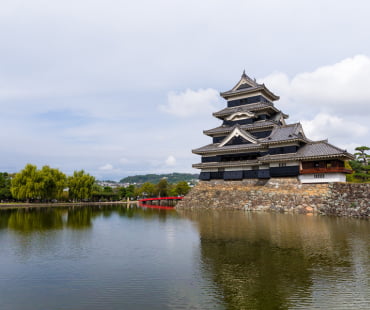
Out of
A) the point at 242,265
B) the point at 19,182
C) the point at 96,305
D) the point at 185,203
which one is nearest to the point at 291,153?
the point at 185,203

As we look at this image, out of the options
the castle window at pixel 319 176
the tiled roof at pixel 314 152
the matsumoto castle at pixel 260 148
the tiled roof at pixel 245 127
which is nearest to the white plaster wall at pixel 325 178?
the matsumoto castle at pixel 260 148

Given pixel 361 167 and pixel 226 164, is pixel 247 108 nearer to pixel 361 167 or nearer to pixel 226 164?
pixel 226 164

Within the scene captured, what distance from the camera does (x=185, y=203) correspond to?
41375 millimetres

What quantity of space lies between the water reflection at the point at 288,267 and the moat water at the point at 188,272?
29 mm

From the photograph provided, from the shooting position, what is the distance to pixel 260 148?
38.1m

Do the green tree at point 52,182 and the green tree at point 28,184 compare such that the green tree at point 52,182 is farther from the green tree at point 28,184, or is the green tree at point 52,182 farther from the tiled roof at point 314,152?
the tiled roof at point 314,152

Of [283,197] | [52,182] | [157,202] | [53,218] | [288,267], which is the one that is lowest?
[157,202]

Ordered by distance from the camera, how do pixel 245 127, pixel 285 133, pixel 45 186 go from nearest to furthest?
1. pixel 285 133
2. pixel 245 127
3. pixel 45 186

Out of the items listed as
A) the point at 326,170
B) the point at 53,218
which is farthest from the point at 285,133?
the point at 53,218

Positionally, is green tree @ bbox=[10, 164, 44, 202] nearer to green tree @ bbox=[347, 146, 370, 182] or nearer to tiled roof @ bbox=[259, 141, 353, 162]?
tiled roof @ bbox=[259, 141, 353, 162]

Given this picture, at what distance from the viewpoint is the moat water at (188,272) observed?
25.1ft

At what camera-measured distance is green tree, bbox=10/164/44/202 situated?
51281 millimetres

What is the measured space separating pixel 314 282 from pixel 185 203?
32.8 m

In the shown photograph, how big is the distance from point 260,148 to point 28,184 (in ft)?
135
